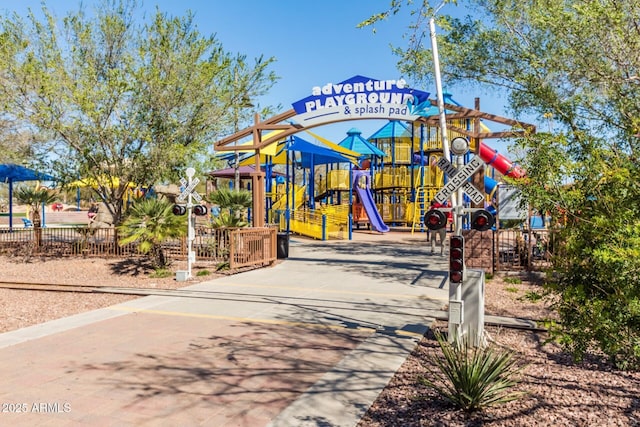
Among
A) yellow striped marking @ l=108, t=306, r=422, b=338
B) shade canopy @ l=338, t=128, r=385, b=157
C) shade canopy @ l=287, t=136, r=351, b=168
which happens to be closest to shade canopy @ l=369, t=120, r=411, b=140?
shade canopy @ l=338, t=128, r=385, b=157

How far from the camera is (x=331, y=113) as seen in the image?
40.9 feet

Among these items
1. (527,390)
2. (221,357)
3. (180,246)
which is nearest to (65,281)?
(180,246)

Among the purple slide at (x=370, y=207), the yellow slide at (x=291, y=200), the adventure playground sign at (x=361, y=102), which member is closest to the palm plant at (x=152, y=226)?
the adventure playground sign at (x=361, y=102)

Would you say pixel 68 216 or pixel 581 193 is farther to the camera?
pixel 68 216

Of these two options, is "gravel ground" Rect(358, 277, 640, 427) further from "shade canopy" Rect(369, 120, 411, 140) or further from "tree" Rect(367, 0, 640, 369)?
"shade canopy" Rect(369, 120, 411, 140)

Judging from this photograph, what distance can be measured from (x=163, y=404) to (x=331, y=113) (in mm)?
9430

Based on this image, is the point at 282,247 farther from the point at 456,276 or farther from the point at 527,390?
the point at 527,390

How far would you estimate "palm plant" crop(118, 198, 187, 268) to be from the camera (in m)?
11.5

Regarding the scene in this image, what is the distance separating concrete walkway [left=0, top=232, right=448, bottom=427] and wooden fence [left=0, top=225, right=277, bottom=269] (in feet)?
8.06

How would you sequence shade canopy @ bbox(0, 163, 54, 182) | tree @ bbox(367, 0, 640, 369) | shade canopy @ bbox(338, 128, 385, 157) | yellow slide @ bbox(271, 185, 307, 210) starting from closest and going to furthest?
tree @ bbox(367, 0, 640, 369) → shade canopy @ bbox(0, 163, 54, 182) → yellow slide @ bbox(271, 185, 307, 210) → shade canopy @ bbox(338, 128, 385, 157)

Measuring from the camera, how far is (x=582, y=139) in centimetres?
422

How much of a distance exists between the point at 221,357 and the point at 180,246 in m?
9.05

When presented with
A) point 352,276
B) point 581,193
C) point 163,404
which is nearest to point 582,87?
point 352,276

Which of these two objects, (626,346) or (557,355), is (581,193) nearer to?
(626,346)
